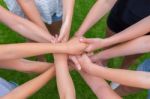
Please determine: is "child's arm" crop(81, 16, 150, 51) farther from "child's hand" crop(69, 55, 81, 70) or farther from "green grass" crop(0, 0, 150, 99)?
"green grass" crop(0, 0, 150, 99)

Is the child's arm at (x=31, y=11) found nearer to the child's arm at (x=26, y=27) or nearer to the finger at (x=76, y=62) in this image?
the child's arm at (x=26, y=27)

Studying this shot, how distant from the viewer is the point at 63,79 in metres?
1.54

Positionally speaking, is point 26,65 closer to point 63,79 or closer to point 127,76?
point 63,79

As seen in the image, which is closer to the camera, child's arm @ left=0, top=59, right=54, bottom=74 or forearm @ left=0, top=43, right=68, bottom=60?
forearm @ left=0, top=43, right=68, bottom=60

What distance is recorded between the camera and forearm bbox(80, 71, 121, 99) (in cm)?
152

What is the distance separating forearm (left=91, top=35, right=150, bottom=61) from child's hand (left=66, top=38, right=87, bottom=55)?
0.07 meters

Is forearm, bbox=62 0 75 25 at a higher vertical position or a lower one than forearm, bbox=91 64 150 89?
higher

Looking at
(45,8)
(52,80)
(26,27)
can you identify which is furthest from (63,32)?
(52,80)

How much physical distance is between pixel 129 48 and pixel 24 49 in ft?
1.56

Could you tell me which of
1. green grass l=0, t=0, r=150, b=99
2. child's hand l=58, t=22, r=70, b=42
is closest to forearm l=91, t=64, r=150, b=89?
child's hand l=58, t=22, r=70, b=42

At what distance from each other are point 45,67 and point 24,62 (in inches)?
4.1

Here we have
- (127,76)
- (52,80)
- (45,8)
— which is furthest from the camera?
(52,80)

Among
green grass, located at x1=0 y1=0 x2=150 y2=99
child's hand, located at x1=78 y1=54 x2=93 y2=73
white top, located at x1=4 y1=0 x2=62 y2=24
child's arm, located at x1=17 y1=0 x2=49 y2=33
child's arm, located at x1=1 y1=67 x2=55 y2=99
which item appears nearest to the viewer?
child's arm, located at x1=1 y1=67 x2=55 y2=99

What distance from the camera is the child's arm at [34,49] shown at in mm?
1486
